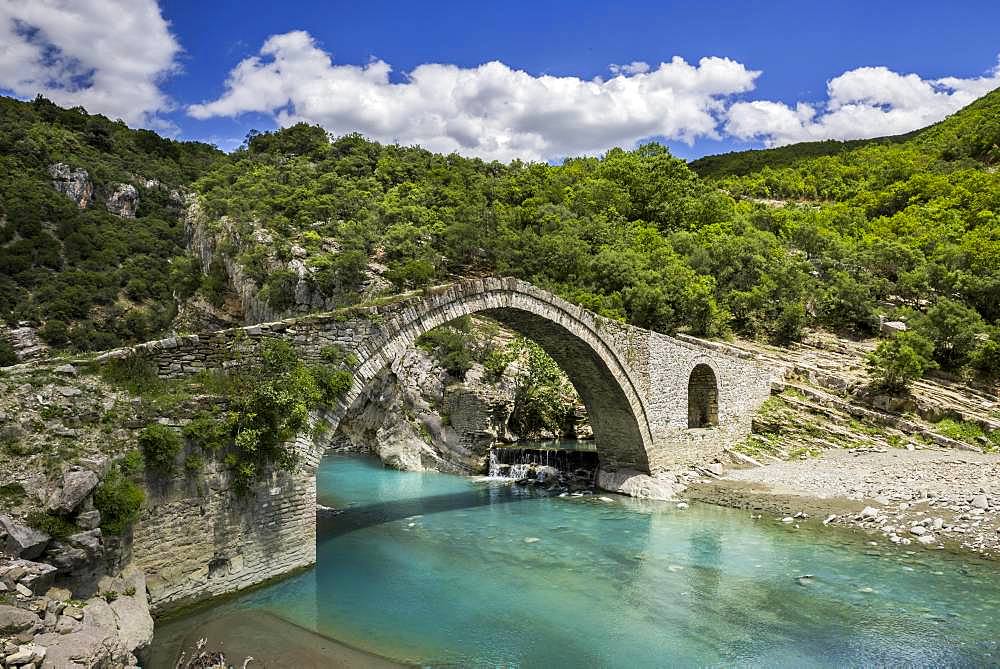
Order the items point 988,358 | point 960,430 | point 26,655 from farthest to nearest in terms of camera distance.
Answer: point 988,358
point 960,430
point 26,655

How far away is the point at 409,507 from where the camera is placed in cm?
1416

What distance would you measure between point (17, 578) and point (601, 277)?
22.9 metres

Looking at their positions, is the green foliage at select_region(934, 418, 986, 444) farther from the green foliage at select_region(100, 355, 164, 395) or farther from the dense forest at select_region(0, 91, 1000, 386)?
the green foliage at select_region(100, 355, 164, 395)

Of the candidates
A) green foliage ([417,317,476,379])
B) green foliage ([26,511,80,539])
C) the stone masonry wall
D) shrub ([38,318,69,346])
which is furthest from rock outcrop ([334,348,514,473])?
shrub ([38,318,69,346])

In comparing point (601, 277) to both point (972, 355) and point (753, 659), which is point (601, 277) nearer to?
point (972, 355)

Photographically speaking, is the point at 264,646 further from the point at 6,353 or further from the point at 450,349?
the point at 6,353

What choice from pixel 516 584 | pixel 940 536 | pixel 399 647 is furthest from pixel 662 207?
pixel 399 647

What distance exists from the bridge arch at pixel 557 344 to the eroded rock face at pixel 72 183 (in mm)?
43139

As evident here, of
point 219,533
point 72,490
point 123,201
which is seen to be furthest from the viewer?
point 123,201

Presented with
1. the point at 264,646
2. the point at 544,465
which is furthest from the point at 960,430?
the point at 264,646

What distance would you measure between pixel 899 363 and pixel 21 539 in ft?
73.3

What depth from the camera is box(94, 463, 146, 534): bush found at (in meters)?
6.39

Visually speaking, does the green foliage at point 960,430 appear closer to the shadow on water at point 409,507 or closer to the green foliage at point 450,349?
the shadow on water at point 409,507

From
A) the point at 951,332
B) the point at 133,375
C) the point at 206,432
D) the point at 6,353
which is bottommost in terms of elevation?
the point at 206,432
